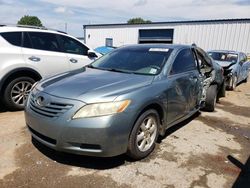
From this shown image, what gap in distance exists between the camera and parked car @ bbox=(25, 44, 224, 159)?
2.99 meters

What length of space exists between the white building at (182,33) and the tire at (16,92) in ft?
64.6

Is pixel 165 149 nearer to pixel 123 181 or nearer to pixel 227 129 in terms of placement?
pixel 123 181

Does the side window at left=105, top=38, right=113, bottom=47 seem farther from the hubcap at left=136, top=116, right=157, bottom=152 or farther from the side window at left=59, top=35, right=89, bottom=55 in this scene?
the hubcap at left=136, top=116, right=157, bottom=152

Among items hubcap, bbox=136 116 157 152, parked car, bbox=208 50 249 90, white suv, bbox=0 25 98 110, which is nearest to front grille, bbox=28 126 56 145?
hubcap, bbox=136 116 157 152

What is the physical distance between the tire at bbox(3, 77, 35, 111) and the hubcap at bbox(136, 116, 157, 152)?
3073mm

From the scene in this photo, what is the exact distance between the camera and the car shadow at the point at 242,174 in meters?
3.16

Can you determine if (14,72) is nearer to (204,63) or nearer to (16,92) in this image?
(16,92)

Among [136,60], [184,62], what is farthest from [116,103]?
[184,62]

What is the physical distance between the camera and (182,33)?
24.6 meters

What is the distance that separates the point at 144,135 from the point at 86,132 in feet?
3.12

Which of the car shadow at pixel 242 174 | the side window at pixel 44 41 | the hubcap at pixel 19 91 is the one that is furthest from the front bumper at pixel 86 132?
the side window at pixel 44 41

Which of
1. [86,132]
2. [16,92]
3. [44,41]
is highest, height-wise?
[44,41]

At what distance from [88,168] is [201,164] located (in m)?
1.58

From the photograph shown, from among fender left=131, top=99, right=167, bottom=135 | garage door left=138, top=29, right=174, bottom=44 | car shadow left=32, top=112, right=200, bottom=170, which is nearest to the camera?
fender left=131, top=99, right=167, bottom=135
